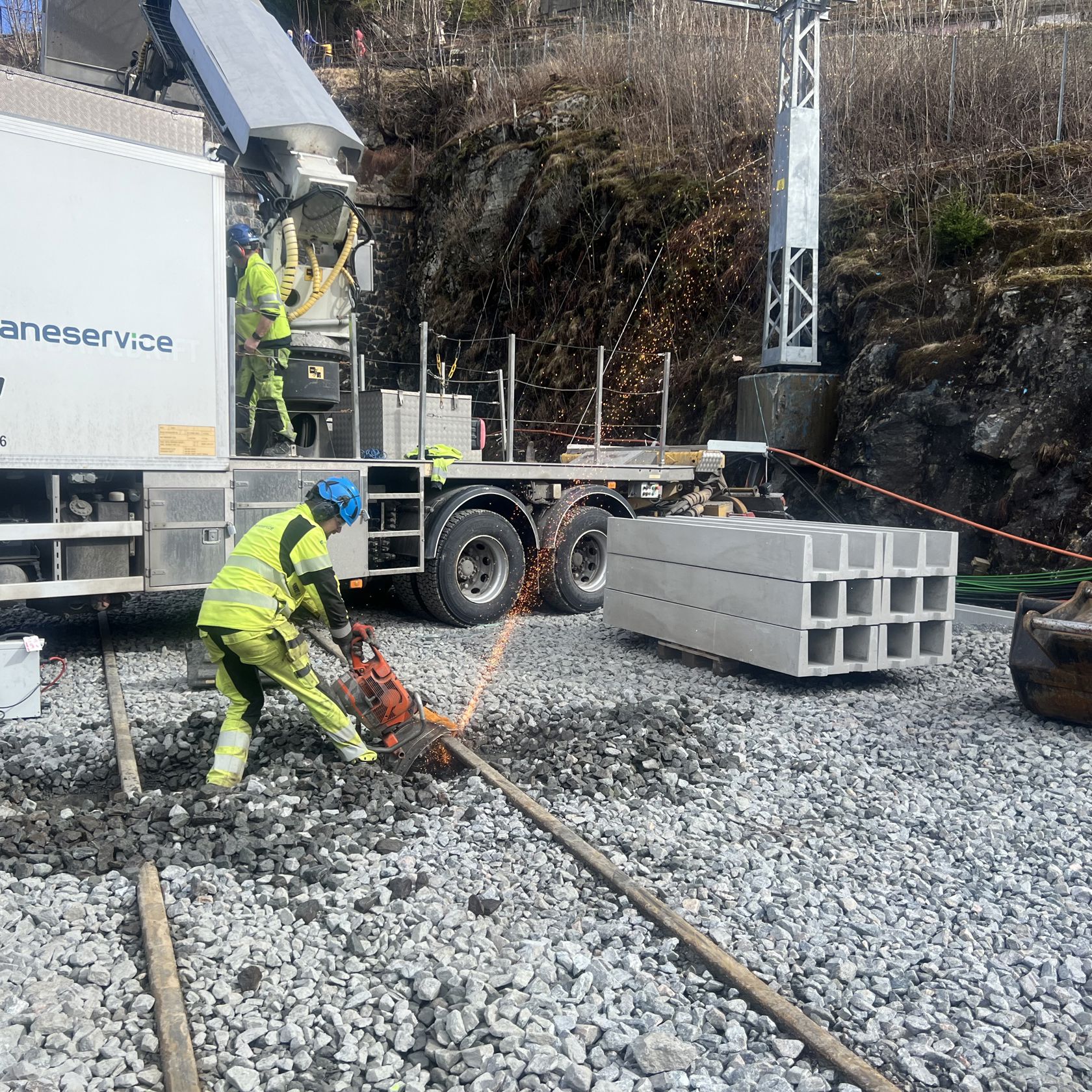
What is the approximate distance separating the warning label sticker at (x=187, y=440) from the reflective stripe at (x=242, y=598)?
2601 mm

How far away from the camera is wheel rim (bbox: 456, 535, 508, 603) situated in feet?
31.6

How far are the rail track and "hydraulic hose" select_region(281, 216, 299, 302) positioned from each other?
16.2 feet

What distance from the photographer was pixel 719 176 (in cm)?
1803

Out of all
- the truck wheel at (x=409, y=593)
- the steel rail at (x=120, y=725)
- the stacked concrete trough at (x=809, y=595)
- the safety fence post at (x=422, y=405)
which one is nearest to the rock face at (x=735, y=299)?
the stacked concrete trough at (x=809, y=595)

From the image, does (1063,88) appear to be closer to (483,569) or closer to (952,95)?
(952,95)

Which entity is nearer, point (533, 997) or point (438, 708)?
point (533, 997)

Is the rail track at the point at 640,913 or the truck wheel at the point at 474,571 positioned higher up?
the truck wheel at the point at 474,571

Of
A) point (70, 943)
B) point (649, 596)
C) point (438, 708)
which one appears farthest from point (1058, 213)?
point (70, 943)

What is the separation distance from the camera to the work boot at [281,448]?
8.38 metres

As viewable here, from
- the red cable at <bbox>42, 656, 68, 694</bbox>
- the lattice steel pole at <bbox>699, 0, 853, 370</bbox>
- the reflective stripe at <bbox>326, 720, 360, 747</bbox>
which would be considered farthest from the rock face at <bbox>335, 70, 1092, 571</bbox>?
the reflective stripe at <bbox>326, 720, 360, 747</bbox>

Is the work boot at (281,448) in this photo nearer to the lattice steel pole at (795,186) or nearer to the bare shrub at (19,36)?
the lattice steel pole at (795,186)

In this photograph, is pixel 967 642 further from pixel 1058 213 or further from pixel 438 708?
pixel 1058 213

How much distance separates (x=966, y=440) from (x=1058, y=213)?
364 cm

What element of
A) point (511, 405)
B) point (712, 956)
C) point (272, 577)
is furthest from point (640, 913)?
point (511, 405)
